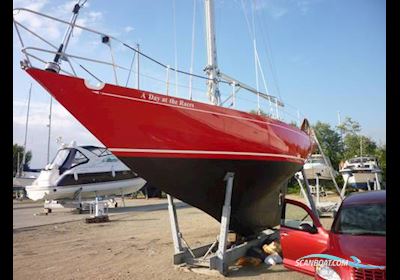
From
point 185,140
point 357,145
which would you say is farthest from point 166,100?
point 357,145

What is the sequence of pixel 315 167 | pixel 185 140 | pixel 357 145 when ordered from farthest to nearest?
1. pixel 357 145
2. pixel 315 167
3. pixel 185 140

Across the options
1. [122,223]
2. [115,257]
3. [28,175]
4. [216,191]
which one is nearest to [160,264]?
[115,257]

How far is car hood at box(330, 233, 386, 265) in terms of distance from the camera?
4094 millimetres

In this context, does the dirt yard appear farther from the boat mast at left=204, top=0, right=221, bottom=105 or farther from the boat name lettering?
the boat mast at left=204, top=0, right=221, bottom=105

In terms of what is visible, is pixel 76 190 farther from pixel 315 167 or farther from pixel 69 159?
pixel 315 167

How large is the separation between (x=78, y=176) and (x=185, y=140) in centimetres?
1298

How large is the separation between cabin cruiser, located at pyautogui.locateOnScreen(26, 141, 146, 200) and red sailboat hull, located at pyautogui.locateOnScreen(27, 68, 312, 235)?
11786mm

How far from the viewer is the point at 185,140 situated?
616 centimetres

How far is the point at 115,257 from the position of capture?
25.2 feet

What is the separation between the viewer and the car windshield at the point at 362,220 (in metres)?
4.93

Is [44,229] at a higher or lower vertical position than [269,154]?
lower

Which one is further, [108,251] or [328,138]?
[328,138]
